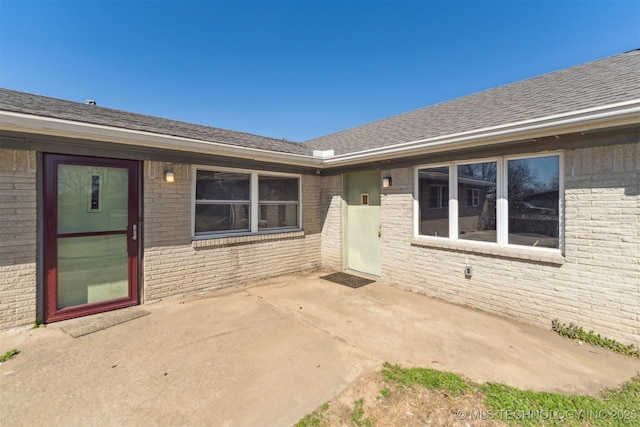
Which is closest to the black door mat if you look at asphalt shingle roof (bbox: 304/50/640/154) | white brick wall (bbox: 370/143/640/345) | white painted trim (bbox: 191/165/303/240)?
white painted trim (bbox: 191/165/303/240)

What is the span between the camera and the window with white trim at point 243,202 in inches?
211

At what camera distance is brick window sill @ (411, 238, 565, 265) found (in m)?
3.84

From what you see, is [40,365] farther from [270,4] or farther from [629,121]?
[270,4]

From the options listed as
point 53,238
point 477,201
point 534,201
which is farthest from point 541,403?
point 53,238

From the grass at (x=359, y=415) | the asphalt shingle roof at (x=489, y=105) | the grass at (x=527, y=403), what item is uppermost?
the asphalt shingle roof at (x=489, y=105)

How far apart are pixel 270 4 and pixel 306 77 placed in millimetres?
3122

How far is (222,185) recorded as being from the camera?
5.58 meters

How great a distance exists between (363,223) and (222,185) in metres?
3.43

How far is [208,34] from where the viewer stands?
25.4 feet

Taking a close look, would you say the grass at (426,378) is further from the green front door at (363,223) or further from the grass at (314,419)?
the green front door at (363,223)

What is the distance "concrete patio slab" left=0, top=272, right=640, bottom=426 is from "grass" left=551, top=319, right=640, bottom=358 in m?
0.14

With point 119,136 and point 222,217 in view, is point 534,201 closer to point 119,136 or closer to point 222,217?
point 222,217

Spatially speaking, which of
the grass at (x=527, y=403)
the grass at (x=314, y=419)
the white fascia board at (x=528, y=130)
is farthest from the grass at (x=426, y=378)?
the white fascia board at (x=528, y=130)

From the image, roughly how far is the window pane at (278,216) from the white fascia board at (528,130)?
2.55 meters
